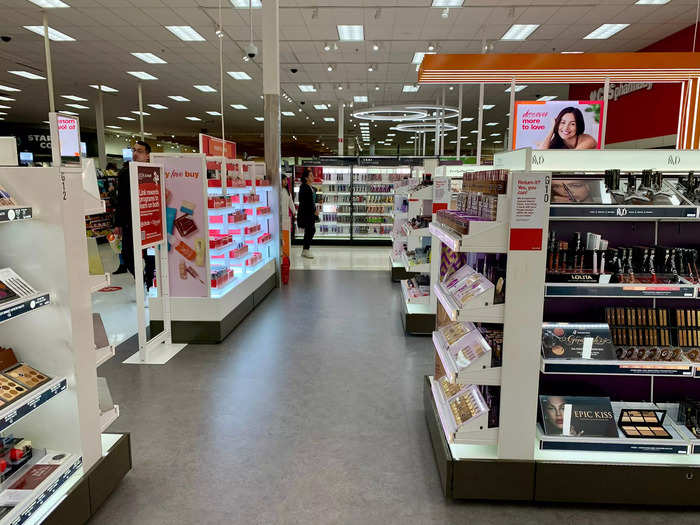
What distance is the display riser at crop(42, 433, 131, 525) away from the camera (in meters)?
2.28

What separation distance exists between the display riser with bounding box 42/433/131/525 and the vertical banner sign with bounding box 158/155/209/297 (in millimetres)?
2655

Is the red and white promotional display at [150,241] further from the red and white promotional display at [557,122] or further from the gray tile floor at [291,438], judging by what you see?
the red and white promotional display at [557,122]

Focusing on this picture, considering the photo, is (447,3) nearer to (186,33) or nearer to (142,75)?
(186,33)

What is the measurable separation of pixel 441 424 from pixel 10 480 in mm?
2276

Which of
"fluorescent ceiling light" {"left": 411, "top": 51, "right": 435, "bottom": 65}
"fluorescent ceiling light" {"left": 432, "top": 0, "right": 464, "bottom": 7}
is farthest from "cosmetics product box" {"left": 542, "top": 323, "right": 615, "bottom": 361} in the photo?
"fluorescent ceiling light" {"left": 411, "top": 51, "right": 435, "bottom": 65}

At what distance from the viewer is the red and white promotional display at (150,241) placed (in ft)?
14.8

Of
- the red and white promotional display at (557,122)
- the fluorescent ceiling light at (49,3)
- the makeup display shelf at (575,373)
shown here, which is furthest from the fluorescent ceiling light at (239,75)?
the makeup display shelf at (575,373)

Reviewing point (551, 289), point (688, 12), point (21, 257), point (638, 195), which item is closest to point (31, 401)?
point (21, 257)

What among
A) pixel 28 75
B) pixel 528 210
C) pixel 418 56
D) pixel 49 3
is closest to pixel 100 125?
pixel 28 75

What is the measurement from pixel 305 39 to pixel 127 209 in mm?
5788

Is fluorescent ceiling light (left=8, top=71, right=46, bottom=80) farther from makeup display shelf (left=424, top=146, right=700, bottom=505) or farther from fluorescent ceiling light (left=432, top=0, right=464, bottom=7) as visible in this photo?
makeup display shelf (left=424, top=146, right=700, bottom=505)

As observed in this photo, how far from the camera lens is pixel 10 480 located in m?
2.20

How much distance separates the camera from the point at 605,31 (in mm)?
9312

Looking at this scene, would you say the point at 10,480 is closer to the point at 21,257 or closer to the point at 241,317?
the point at 21,257
